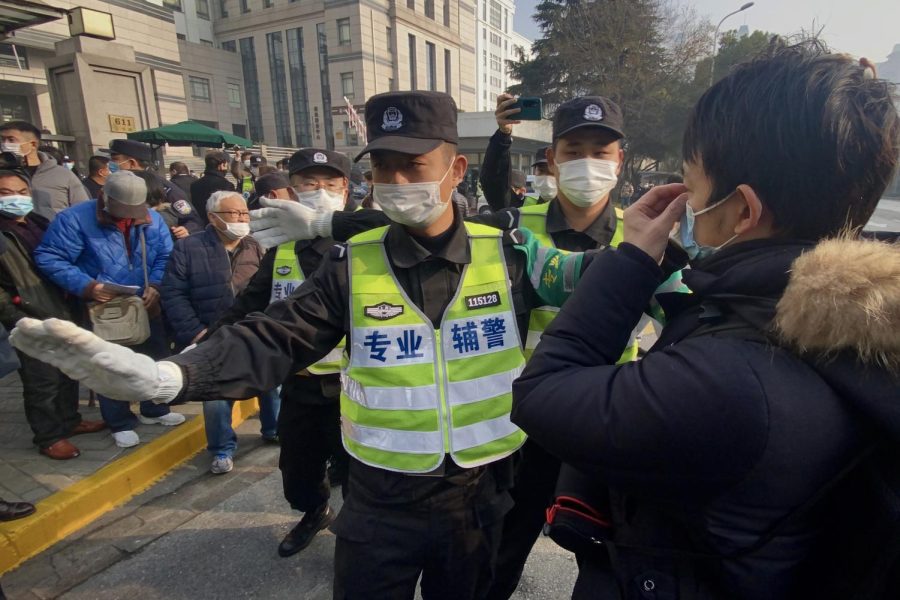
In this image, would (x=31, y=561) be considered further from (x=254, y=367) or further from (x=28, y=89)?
(x=28, y=89)

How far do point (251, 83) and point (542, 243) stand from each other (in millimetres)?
51106

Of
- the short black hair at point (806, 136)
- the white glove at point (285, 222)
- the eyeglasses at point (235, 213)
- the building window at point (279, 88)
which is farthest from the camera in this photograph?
the building window at point (279, 88)

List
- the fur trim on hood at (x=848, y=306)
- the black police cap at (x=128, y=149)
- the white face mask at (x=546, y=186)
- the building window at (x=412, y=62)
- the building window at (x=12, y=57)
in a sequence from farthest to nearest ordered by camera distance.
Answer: the building window at (x=412, y=62) → the building window at (x=12, y=57) → the black police cap at (x=128, y=149) → the white face mask at (x=546, y=186) → the fur trim on hood at (x=848, y=306)

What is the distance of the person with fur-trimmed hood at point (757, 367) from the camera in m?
0.76

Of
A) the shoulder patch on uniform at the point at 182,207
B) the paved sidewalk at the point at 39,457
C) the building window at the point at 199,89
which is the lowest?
the paved sidewalk at the point at 39,457

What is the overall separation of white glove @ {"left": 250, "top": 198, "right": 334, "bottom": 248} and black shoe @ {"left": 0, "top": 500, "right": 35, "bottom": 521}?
2048 millimetres

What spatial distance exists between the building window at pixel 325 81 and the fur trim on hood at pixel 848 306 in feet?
149

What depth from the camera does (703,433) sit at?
2.54 ft

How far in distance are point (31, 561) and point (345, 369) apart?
2411 mm

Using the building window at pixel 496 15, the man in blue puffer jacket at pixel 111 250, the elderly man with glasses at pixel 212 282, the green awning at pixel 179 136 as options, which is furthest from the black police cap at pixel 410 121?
the building window at pixel 496 15

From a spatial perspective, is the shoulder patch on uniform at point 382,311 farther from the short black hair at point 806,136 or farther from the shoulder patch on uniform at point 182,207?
the shoulder patch on uniform at point 182,207

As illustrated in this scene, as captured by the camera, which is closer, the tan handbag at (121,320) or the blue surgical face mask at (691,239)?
the blue surgical face mask at (691,239)

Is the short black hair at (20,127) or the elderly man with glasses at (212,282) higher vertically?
the short black hair at (20,127)

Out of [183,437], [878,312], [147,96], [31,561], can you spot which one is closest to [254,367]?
[878,312]
